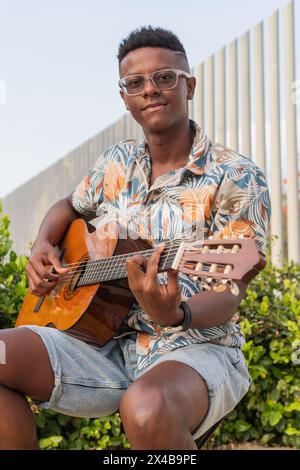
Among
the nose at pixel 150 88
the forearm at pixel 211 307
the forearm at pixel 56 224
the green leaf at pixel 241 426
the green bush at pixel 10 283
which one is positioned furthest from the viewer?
the green leaf at pixel 241 426

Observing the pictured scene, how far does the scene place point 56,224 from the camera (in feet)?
9.98

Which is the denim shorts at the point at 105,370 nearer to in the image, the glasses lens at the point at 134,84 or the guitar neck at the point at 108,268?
the guitar neck at the point at 108,268

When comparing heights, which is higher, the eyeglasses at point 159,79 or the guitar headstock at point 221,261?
the eyeglasses at point 159,79

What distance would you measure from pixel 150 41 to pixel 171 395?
4.50 feet

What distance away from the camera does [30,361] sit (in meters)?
2.42

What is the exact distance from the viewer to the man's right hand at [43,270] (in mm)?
2849

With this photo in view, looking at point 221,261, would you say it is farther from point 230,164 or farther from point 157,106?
point 157,106

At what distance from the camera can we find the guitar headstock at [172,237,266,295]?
1.96 meters

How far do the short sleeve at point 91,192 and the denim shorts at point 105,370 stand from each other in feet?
2.00

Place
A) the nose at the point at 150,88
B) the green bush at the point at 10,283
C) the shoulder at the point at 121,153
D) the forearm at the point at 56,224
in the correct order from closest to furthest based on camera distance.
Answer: the nose at the point at 150,88 < the shoulder at the point at 121,153 < the forearm at the point at 56,224 < the green bush at the point at 10,283

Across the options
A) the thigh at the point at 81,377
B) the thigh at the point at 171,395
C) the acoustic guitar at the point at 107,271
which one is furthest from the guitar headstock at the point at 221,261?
the thigh at the point at 81,377

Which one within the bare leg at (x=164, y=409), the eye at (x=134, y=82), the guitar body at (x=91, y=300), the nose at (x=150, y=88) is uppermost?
the eye at (x=134, y=82)

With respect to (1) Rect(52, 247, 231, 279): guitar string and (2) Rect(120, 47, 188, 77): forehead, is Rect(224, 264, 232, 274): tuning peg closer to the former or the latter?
(1) Rect(52, 247, 231, 279): guitar string

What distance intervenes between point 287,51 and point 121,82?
9.56 feet
